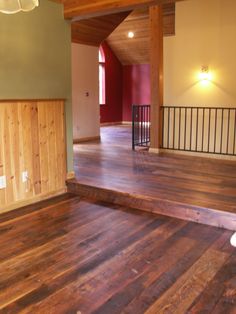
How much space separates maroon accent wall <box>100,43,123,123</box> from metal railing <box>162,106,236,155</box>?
Answer: 5.72 m

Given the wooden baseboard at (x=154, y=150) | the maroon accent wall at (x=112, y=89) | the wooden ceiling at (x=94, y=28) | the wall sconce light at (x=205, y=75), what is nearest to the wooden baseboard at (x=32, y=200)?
the wooden baseboard at (x=154, y=150)

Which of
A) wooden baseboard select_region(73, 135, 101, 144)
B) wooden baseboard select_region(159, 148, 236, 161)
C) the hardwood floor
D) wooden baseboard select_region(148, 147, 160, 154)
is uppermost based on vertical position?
wooden baseboard select_region(73, 135, 101, 144)

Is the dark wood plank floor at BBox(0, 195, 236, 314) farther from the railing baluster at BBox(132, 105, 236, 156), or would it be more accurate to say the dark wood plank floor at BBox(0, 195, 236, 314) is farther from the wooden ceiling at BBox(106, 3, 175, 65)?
the wooden ceiling at BBox(106, 3, 175, 65)

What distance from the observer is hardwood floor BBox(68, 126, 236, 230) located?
11.7ft

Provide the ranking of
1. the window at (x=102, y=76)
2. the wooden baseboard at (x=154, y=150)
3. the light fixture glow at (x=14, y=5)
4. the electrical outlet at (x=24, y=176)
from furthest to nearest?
the window at (x=102, y=76) < the wooden baseboard at (x=154, y=150) < the electrical outlet at (x=24, y=176) < the light fixture glow at (x=14, y=5)

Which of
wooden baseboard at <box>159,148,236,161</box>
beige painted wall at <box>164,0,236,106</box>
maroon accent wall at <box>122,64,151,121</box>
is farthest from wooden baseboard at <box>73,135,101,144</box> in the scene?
maroon accent wall at <box>122,64,151,121</box>

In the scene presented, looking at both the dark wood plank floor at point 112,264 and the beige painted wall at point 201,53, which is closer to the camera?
the dark wood plank floor at point 112,264

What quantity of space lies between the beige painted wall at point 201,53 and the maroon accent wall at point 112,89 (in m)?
5.83

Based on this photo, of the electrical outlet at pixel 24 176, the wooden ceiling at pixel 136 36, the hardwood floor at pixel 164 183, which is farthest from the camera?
the wooden ceiling at pixel 136 36

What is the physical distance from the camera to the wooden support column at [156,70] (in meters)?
6.18

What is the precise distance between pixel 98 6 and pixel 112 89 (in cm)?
870

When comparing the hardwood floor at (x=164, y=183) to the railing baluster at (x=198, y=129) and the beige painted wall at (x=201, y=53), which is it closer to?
the railing baluster at (x=198, y=129)

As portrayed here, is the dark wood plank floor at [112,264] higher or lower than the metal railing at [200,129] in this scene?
lower

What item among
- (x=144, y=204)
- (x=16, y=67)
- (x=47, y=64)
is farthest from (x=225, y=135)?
(x=16, y=67)
